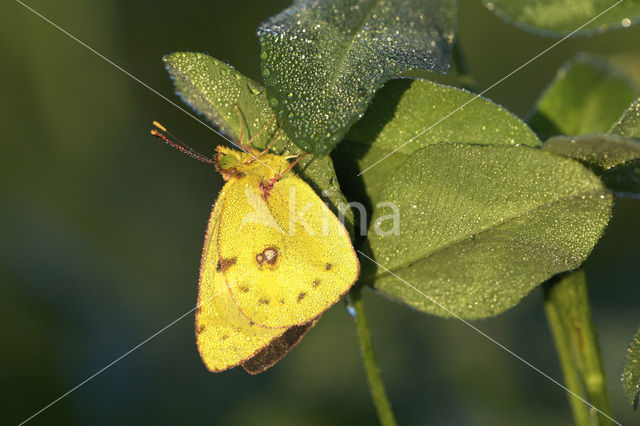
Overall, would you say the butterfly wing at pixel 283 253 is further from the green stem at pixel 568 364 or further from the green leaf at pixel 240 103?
the green stem at pixel 568 364

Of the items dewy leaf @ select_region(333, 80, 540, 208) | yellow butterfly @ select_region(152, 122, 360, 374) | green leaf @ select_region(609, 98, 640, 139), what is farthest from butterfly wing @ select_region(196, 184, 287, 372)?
green leaf @ select_region(609, 98, 640, 139)

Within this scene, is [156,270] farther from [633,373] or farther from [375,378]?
[633,373]

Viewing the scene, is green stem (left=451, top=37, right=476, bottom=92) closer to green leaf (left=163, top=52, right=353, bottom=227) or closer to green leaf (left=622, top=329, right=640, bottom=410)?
green leaf (left=163, top=52, right=353, bottom=227)

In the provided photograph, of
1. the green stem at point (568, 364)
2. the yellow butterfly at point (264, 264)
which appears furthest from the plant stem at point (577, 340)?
the yellow butterfly at point (264, 264)

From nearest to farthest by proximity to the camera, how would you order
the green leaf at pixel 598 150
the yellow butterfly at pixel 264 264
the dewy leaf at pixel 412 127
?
the green leaf at pixel 598 150 → the dewy leaf at pixel 412 127 → the yellow butterfly at pixel 264 264

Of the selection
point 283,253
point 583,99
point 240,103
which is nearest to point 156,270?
point 283,253

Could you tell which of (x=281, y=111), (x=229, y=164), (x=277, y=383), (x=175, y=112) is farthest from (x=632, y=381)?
(x=175, y=112)
